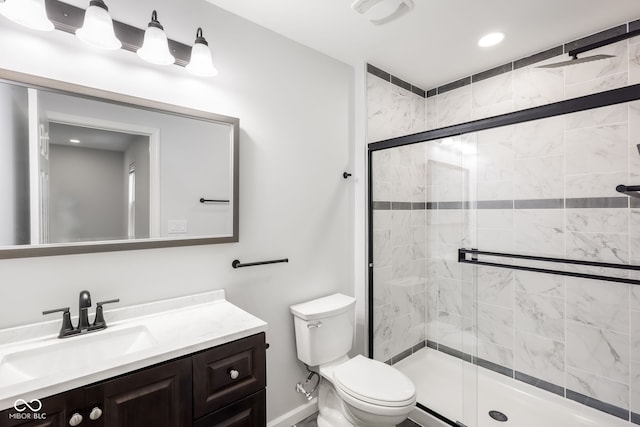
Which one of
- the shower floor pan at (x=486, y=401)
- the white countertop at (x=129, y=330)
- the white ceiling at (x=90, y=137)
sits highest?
the white ceiling at (x=90, y=137)

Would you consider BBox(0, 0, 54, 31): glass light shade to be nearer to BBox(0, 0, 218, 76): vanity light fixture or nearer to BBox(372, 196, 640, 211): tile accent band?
BBox(0, 0, 218, 76): vanity light fixture

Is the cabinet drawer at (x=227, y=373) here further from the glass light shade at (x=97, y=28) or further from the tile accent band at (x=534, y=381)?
the tile accent band at (x=534, y=381)

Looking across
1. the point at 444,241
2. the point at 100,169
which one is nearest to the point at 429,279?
the point at 444,241

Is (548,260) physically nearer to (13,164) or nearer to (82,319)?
(82,319)

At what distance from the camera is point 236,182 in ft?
5.38

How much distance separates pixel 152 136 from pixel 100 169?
27 cm

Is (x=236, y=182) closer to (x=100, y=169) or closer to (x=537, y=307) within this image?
(x=100, y=169)

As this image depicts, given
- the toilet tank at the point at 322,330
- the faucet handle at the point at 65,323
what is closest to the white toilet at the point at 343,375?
the toilet tank at the point at 322,330

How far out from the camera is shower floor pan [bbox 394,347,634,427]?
6.17 feet

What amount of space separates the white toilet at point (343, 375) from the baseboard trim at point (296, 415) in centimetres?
13

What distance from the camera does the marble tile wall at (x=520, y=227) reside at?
1.83m

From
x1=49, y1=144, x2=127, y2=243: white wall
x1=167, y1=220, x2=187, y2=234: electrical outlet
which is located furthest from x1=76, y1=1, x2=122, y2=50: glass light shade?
x1=167, y1=220, x2=187, y2=234: electrical outlet

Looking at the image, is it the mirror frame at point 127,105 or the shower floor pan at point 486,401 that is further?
the shower floor pan at point 486,401

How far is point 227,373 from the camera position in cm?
115
